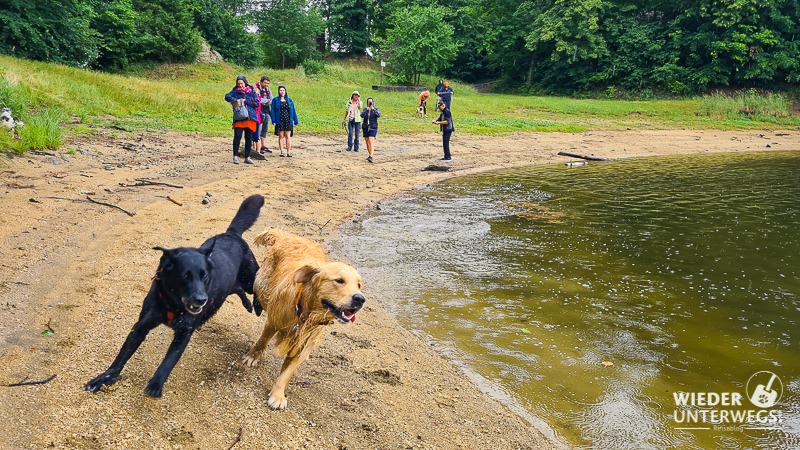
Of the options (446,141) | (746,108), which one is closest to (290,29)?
(746,108)

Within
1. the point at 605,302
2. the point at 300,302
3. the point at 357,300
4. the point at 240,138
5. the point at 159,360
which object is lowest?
the point at 605,302

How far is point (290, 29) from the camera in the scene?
177 ft

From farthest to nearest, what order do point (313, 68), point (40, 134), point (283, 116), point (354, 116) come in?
point (313, 68)
point (354, 116)
point (283, 116)
point (40, 134)

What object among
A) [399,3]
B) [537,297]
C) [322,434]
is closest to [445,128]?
[537,297]

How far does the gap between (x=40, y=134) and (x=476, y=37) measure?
5675 centimetres

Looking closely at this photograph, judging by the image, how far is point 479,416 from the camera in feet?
13.5

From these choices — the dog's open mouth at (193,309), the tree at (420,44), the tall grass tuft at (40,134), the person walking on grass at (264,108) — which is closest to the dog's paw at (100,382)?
the dog's open mouth at (193,309)

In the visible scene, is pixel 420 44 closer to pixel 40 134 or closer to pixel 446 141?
pixel 446 141

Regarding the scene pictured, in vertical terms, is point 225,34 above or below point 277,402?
above

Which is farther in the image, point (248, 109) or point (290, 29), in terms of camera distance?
point (290, 29)

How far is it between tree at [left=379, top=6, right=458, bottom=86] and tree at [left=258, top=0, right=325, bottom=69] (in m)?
10.5

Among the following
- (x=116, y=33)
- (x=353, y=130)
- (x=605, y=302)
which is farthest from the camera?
(x=116, y=33)

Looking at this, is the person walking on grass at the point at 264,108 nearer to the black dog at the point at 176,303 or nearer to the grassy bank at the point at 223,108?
the grassy bank at the point at 223,108

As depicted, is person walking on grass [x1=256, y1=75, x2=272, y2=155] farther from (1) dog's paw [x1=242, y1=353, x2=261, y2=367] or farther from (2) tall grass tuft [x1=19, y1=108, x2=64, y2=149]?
(1) dog's paw [x1=242, y1=353, x2=261, y2=367]
